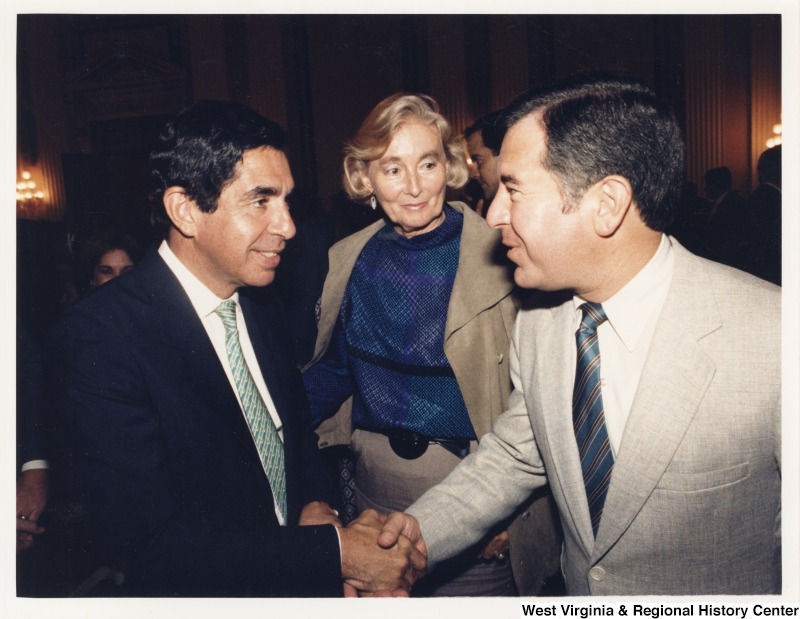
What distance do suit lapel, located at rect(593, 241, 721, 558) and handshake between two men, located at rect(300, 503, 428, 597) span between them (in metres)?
0.70

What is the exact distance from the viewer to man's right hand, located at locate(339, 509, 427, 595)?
1.97 m

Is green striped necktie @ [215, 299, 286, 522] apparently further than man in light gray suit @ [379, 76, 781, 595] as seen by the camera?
Yes

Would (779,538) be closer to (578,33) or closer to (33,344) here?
(33,344)

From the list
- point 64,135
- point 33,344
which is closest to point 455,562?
point 33,344

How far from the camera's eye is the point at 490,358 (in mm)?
2512

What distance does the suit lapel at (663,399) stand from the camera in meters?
1.55

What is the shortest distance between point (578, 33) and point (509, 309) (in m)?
6.89

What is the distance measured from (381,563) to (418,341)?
3.21 feet

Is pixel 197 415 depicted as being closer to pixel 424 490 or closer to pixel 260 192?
pixel 260 192

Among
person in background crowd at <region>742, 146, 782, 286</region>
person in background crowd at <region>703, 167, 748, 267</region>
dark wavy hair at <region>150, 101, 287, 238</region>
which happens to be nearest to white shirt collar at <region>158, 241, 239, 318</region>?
dark wavy hair at <region>150, 101, 287, 238</region>

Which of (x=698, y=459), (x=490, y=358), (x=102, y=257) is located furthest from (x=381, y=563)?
(x=102, y=257)

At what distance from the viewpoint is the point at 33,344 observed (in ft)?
7.69

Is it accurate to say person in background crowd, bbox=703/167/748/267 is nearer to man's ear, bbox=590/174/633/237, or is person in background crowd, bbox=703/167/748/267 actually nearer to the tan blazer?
the tan blazer

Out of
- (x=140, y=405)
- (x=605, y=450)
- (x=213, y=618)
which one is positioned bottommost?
(x=213, y=618)
